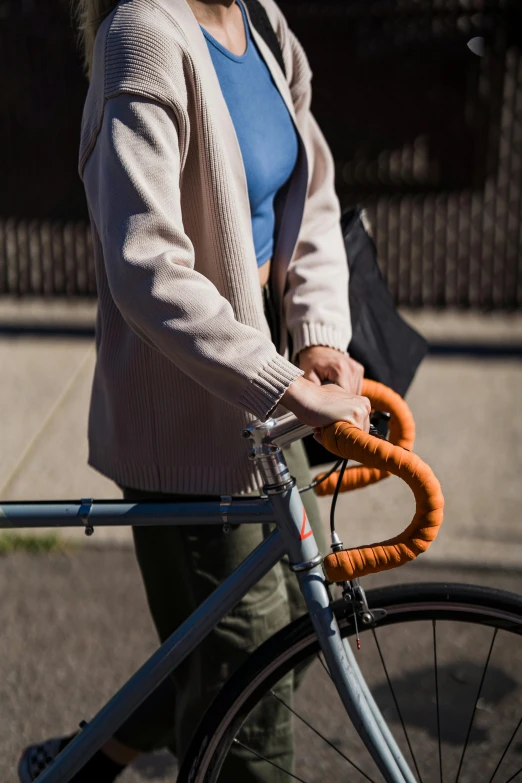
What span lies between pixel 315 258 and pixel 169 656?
0.84 m

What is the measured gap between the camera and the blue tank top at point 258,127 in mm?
1840

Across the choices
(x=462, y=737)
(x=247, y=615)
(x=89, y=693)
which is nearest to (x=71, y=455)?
(x=89, y=693)

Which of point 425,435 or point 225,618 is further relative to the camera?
point 425,435

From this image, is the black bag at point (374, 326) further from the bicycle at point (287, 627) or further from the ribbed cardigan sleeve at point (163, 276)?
the ribbed cardigan sleeve at point (163, 276)

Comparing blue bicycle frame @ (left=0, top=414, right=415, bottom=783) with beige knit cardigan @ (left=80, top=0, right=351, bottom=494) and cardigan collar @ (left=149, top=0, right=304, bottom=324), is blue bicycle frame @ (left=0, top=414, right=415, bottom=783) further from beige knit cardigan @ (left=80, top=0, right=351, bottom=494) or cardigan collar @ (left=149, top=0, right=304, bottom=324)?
cardigan collar @ (left=149, top=0, right=304, bottom=324)

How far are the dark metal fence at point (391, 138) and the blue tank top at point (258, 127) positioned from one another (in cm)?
381

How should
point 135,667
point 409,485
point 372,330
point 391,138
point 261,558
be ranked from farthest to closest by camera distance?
point 391,138 → point 135,667 → point 372,330 → point 261,558 → point 409,485

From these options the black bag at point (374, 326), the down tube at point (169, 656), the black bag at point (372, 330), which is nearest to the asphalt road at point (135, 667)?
the down tube at point (169, 656)

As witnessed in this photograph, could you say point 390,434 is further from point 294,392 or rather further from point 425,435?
point 425,435

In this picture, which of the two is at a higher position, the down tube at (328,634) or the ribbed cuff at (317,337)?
the ribbed cuff at (317,337)

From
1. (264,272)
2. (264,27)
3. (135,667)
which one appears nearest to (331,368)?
(264,272)

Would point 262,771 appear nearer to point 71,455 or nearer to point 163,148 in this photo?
point 163,148

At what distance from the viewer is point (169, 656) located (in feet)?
5.89

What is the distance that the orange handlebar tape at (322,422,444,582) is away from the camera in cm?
151
